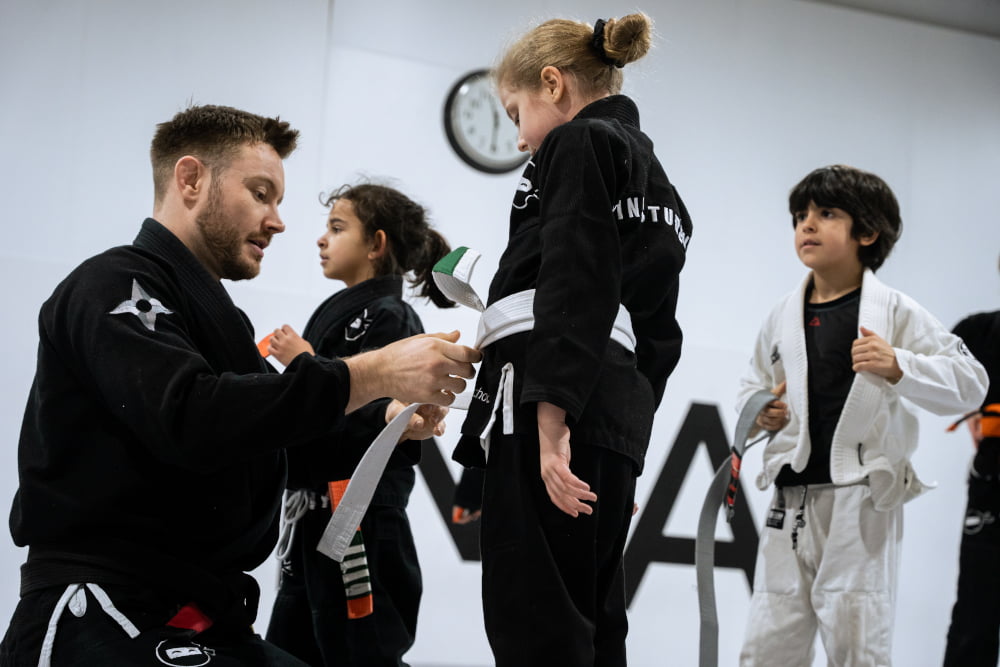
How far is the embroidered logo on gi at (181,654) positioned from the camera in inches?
56.4

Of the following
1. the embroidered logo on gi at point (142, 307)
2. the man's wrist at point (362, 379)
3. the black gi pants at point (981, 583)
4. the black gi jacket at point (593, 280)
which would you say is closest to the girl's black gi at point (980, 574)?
the black gi pants at point (981, 583)

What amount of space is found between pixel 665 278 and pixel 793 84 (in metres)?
4.15

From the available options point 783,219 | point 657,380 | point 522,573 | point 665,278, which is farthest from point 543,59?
point 783,219

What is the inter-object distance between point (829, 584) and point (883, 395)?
21.6 inches

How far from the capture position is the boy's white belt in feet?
5.27

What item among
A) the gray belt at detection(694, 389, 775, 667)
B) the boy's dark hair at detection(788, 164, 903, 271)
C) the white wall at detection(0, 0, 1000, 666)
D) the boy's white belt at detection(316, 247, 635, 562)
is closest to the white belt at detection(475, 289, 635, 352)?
the boy's white belt at detection(316, 247, 635, 562)

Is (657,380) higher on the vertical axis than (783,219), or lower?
lower

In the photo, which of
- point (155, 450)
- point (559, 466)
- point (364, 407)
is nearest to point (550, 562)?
point (559, 466)

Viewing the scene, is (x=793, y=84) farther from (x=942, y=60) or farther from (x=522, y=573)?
(x=522, y=573)

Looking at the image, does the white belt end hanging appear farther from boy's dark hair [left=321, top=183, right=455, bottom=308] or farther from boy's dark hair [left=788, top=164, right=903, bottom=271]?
boy's dark hair [left=788, top=164, right=903, bottom=271]

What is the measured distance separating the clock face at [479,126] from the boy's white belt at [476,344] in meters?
3.06

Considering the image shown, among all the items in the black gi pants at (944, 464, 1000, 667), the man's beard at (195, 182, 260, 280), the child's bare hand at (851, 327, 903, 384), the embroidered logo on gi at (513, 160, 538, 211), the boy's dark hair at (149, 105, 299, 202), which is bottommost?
the black gi pants at (944, 464, 1000, 667)

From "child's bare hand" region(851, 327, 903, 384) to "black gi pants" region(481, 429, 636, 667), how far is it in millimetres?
1289

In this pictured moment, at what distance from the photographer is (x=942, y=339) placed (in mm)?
2912
